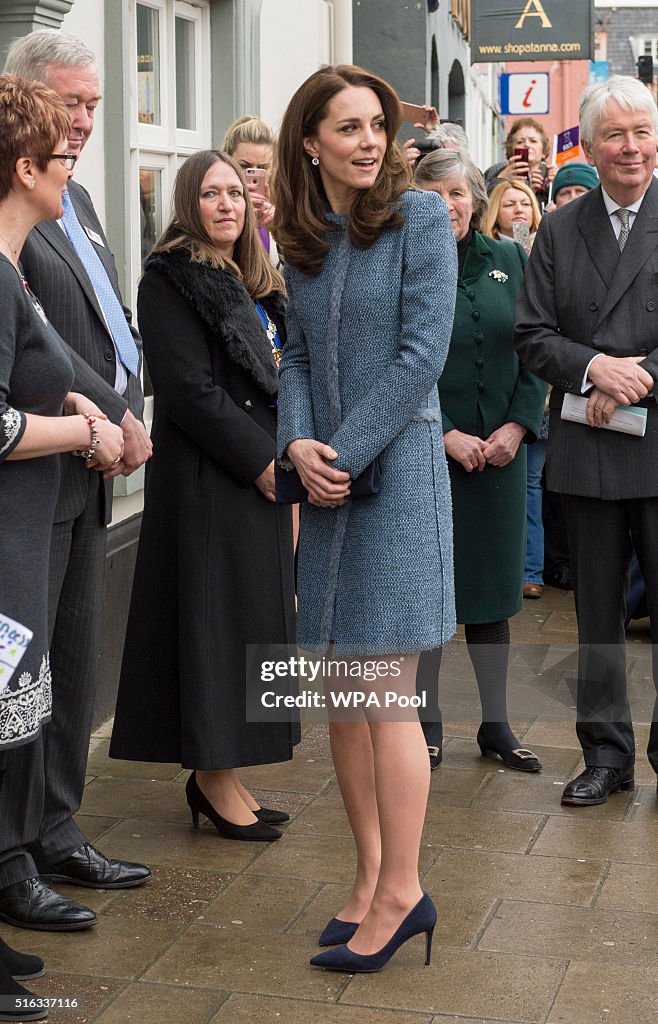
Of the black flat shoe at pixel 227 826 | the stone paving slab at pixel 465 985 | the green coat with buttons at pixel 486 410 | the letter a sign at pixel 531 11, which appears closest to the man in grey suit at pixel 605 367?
the green coat with buttons at pixel 486 410

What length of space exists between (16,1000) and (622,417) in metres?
2.48

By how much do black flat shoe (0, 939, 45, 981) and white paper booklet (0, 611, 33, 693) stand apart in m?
0.69

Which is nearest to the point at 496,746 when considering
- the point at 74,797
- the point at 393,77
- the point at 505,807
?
the point at 505,807

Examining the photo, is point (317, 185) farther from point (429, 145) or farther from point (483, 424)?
point (429, 145)

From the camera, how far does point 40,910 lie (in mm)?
3748

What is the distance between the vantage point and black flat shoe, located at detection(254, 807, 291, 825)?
4.57m

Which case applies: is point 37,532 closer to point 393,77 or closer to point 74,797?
point 74,797

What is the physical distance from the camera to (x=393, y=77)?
1371 centimetres

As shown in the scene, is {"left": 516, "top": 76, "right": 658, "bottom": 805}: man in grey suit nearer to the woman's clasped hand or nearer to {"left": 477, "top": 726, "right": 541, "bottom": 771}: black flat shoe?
{"left": 477, "top": 726, "right": 541, "bottom": 771}: black flat shoe

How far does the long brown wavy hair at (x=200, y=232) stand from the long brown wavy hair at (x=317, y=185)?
2.66 ft

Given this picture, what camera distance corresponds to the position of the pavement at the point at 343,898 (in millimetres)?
3361

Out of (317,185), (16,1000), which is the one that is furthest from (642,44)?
(16,1000)

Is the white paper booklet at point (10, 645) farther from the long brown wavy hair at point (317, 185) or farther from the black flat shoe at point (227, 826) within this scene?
the black flat shoe at point (227, 826)

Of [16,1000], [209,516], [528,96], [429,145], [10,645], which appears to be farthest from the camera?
[528,96]
